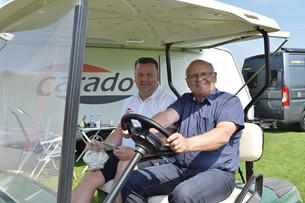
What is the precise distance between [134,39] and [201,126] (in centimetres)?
111

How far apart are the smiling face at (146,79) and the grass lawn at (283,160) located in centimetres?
145

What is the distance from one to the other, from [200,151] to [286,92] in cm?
699

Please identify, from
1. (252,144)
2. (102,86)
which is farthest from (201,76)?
(102,86)

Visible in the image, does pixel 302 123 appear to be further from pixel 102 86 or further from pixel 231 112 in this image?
pixel 231 112

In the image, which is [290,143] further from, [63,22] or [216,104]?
[63,22]

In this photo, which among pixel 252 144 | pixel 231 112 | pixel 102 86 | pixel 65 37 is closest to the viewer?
pixel 65 37

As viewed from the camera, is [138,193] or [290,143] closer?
[138,193]

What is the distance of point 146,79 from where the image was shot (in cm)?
298

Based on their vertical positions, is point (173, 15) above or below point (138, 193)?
above

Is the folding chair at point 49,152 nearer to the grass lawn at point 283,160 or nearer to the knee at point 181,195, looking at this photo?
the knee at point 181,195

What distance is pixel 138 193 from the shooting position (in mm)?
2260

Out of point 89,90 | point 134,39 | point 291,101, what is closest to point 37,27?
point 134,39

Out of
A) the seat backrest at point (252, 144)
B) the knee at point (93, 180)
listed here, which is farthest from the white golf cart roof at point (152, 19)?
the knee at point (93, 180)

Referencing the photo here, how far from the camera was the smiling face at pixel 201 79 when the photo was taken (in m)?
2.51
